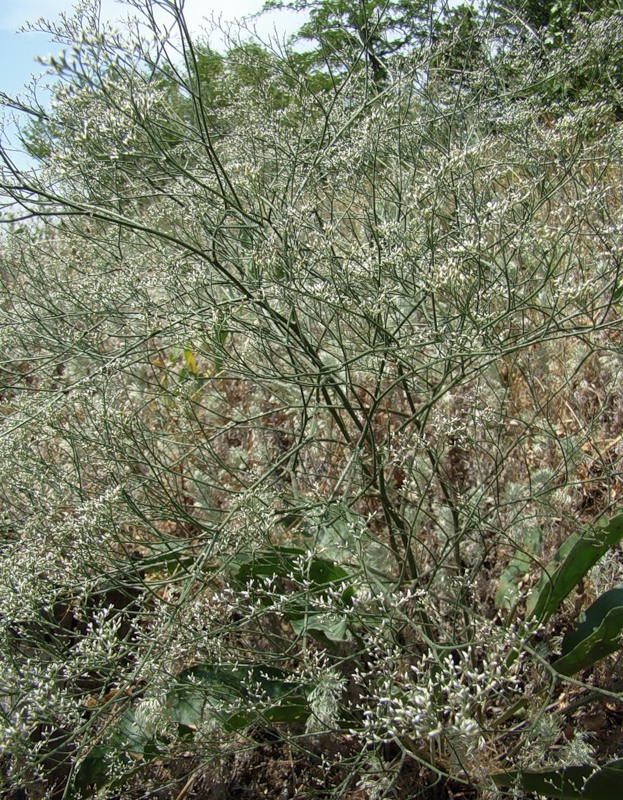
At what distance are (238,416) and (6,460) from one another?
1.43m

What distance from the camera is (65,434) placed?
2.66 m

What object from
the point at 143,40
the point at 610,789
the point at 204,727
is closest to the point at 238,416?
the point at 204,727

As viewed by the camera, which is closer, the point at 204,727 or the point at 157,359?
the point at 204,727

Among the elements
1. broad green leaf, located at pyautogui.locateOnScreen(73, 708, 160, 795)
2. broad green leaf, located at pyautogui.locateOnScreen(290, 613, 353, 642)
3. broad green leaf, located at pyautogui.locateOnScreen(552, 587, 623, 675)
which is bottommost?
broad green leaf, located at pyautogui.locateOnScreen(552, 587, 623, 675)

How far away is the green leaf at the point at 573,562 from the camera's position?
84.4 inches

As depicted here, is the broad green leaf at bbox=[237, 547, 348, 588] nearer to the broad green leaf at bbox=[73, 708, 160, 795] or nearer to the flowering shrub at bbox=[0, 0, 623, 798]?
the flowering shrub at bbox=[0, 0, 623, 798]

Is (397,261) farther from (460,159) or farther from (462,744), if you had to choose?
(462,744)

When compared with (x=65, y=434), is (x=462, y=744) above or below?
below

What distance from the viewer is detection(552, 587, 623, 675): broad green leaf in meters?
1.99

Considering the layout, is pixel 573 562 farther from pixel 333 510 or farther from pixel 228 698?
pixel 228 698

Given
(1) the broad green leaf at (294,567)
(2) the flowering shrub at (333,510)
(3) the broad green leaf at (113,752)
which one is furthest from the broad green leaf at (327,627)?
(3) the broad green leaf at (113,752)

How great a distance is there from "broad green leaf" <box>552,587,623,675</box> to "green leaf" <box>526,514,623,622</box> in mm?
99

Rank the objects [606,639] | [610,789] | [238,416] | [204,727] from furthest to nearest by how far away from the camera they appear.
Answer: [238,416]
[204,727]
[606,639]
[610,789]

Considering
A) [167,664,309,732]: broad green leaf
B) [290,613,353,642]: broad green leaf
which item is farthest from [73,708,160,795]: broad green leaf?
[290,613,353,642]: broad green leaf
